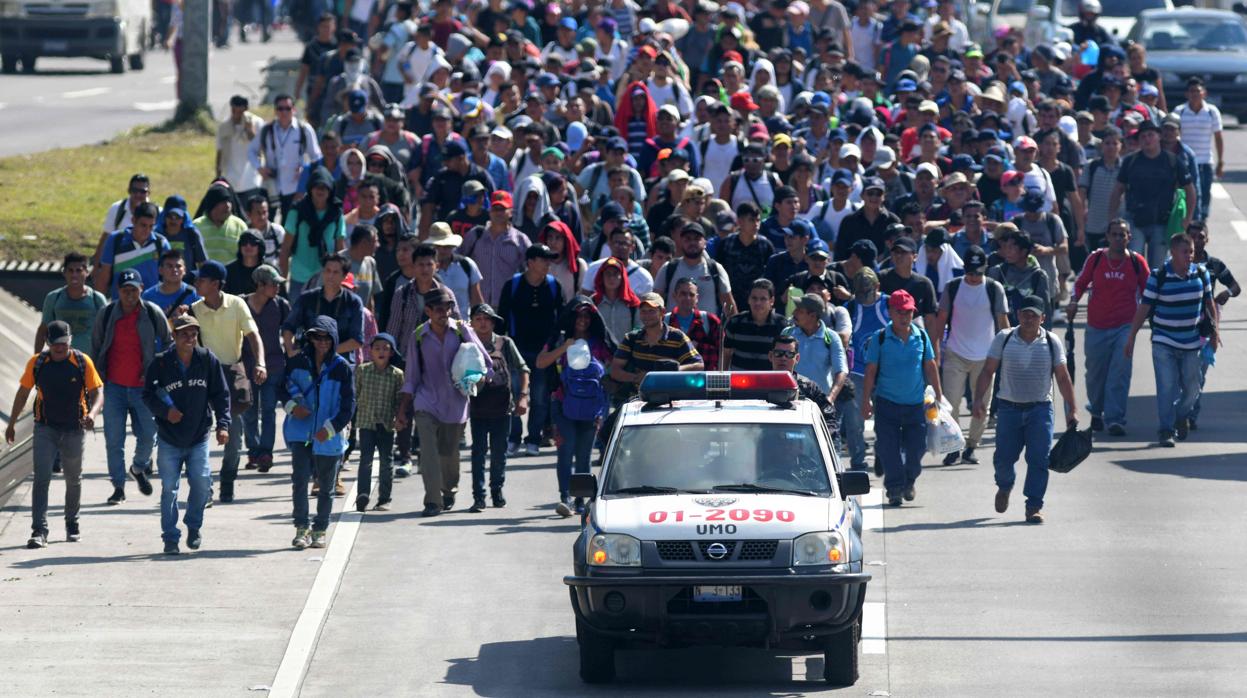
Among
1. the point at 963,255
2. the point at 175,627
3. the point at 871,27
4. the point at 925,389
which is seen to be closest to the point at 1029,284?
the point at 963,255

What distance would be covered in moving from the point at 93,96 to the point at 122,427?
2846 cm

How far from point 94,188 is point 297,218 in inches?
383

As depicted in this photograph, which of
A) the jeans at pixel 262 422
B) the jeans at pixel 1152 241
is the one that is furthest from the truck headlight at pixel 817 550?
the jeans at pixel 1152 241

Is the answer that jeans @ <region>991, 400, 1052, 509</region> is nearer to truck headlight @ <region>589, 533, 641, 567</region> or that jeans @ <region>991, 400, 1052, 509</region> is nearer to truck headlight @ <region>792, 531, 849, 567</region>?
truck headlight @ <region>792, 531, 849, 567</region>

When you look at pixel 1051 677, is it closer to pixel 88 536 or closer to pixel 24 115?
pixel 88 536

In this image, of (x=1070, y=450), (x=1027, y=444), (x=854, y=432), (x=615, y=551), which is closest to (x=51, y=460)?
(x=615, y=551)

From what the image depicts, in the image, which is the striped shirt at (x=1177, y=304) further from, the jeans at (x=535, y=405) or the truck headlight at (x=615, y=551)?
the truck headlight at (x=615, y=551)

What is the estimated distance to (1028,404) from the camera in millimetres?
17203

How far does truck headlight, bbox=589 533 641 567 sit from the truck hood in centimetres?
5

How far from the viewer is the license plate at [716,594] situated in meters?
12.6

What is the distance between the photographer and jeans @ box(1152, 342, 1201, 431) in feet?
65.5

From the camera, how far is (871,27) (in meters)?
33.4

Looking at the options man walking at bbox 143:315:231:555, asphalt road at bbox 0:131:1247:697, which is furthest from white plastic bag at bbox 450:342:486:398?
man walking at bbox 143:315:231:555

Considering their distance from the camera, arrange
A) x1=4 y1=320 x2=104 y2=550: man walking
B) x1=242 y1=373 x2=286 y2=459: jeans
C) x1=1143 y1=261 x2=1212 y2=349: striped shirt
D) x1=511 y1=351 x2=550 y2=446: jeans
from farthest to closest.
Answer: x1=1143 y1=261 x2=1212 y2=349: striped shirt, x1=511 y1=351 x2=550 y2=446: jeans, x1=242 y1=373 x2=286 y2=459: jeans, x1=4 y1=320 x2=104 y2=550: man walking
